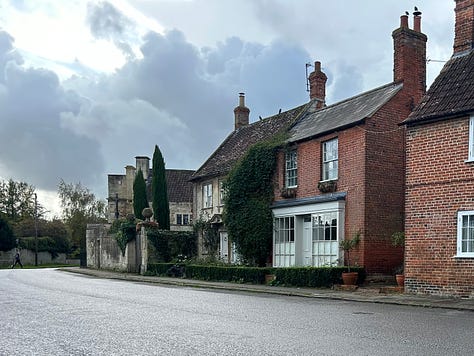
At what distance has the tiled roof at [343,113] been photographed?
23.8 m

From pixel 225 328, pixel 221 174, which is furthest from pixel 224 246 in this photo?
pixel 225 328

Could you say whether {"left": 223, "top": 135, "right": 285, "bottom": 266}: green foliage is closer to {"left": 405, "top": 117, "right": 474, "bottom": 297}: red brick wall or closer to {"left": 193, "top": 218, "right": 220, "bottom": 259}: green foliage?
{"left": 193, "top": 218, "right": 220, "bottom": 259}: green foliage

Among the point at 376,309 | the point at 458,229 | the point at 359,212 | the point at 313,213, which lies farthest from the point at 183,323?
the point at 313,213

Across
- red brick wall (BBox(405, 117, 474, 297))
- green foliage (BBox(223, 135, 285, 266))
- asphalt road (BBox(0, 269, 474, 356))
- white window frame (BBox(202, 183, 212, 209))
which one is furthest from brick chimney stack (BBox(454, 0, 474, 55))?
white window frame (BBox(202, 183, 212, 209))

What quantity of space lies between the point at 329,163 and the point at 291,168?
2.66 m

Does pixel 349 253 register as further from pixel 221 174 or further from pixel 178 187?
pixel 178 187

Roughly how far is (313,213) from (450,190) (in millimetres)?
8557

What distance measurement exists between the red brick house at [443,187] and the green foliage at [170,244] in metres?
18.3

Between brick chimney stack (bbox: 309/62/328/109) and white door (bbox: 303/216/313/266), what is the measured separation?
316 inches

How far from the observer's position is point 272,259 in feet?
90.1

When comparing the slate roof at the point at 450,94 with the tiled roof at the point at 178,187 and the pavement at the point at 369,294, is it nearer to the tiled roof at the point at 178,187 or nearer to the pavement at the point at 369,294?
the pavement at the point at 369,294

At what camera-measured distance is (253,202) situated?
28016 millimetres

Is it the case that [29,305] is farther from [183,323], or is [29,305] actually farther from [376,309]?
[376,309]

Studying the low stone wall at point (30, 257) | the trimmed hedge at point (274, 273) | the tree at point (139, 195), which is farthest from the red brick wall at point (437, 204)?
the low stone wall at point (30, 257)
